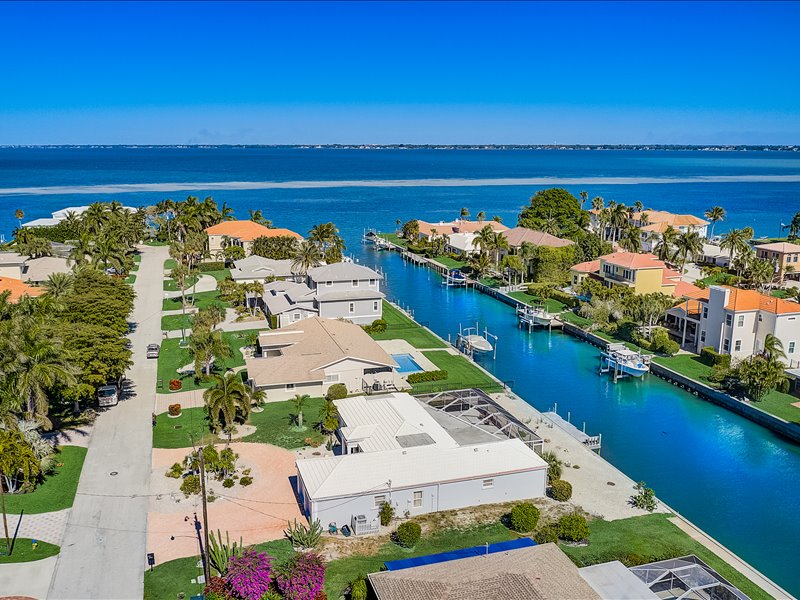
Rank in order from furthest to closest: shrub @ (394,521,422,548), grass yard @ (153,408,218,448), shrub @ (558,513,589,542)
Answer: grass yard @ (153,408,218,448) → shrub @ (558,513,589,542) → shrub @ (394,521,422,548)

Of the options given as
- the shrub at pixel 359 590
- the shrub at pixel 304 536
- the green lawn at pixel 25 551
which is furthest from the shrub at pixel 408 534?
the green lawn at pixel 25 551

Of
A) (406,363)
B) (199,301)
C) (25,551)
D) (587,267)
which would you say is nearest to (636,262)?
(587,267)

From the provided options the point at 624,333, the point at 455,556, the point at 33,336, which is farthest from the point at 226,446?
the point at 624,333

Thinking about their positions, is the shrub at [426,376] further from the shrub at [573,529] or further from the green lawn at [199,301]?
the green lawn at [199,301]

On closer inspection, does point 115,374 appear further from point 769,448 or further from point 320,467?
point 769,448

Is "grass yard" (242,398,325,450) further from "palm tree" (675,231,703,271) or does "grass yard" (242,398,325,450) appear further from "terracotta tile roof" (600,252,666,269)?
"palm tree" (675,231,703,271)

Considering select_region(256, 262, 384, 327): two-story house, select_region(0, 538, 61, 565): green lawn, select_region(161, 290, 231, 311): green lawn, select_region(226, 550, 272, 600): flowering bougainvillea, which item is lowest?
select_region(0, 538, 61, 565): green lawn

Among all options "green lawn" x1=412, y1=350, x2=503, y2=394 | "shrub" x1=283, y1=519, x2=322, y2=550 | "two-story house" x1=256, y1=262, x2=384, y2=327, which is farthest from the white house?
"two-story house" x1=256, y1=262, x2=384, y2=327

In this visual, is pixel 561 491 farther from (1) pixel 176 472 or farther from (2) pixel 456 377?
(1) pixel 176 472
